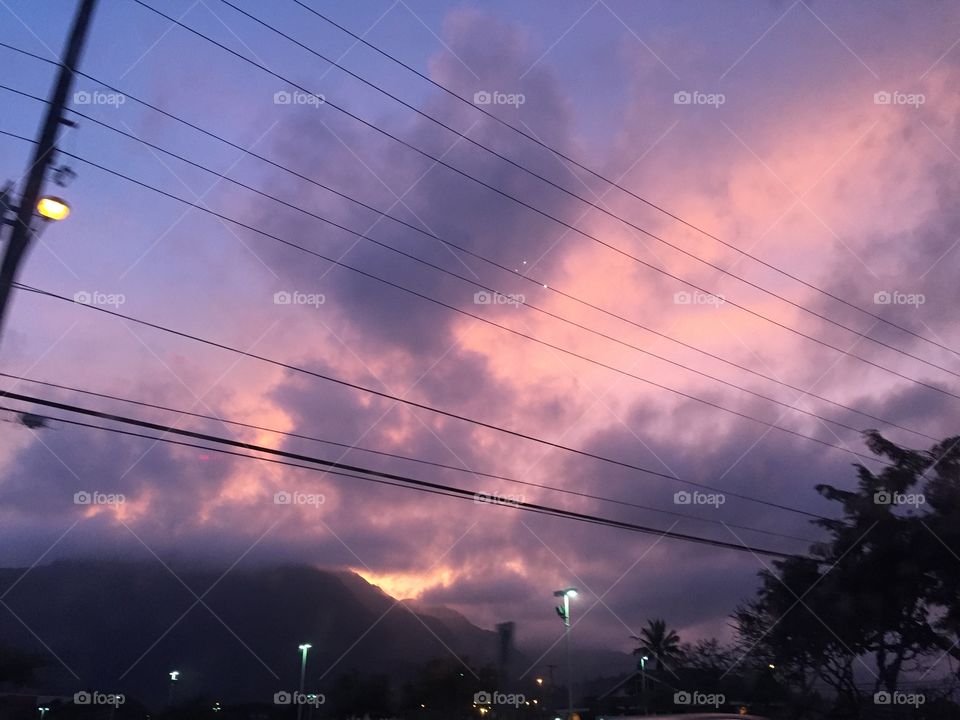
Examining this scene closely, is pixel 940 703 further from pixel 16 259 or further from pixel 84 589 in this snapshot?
pixel 84 589

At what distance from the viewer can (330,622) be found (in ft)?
213

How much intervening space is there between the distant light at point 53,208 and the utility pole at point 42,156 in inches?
9.5

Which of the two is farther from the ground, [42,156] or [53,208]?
[42,156]

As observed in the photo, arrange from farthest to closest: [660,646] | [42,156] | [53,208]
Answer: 1. [660,646]
2. [42,156]
3. [53,208]

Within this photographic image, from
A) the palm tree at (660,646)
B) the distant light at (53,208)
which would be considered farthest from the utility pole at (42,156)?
the palm tree at (660,646)

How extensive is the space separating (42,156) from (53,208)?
0.93 metres

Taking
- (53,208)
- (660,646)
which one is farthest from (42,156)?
(660,646)

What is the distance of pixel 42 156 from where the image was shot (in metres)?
8.78

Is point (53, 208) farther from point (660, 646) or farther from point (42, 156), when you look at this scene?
point (660, 646)

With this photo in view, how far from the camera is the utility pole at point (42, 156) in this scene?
8375 millimetres

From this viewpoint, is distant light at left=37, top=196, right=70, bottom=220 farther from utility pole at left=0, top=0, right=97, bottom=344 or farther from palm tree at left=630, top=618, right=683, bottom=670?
palm tree at left=630, top=618, right=683, bottom=670

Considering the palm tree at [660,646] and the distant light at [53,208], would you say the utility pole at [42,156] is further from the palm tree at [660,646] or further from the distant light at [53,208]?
the palm tree at [660,646]

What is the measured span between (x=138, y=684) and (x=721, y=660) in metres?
34.8

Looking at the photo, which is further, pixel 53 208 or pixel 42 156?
pixel 42 156
